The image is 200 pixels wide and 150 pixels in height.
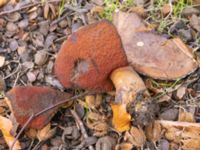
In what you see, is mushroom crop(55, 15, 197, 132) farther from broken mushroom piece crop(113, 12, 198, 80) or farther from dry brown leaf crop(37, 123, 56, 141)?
dry brown leaf crop(37, 123, 56, 141)

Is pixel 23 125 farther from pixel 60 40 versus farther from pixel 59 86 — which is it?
pixel 60 40

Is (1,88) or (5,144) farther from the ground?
(1,88)

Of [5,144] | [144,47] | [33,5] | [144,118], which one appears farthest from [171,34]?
[5,144]

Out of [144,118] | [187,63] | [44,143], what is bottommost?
[44,143]

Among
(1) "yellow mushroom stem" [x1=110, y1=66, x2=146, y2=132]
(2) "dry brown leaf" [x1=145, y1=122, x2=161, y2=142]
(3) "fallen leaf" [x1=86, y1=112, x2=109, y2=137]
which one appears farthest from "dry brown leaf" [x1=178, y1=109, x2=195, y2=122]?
(3) "fallen leaf" [x1=86, y1=112, x2=109, y2=137]

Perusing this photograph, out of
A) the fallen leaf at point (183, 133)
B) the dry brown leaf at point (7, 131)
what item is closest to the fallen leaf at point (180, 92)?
the fallen leaf at point (183, 133)

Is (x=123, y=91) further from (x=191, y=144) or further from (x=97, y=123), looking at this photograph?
(x=191, y=144)
